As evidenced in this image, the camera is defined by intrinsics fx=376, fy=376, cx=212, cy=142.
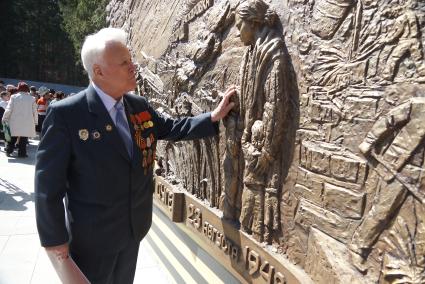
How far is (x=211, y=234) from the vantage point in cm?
259

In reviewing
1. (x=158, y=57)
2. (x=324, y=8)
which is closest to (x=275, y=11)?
(x=324, y=8)

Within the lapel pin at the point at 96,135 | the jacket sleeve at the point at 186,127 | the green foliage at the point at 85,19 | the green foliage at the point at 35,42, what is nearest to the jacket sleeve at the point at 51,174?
the lapel pin at the point at 96,135

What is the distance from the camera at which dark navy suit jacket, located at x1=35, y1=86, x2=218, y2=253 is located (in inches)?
71.4

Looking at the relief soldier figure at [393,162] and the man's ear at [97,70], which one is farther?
the man's ear at [97,70]

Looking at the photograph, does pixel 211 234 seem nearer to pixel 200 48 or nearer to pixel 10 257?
pixel 200 48

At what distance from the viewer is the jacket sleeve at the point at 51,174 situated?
1.80 meters

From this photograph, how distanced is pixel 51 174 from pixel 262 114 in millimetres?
1120

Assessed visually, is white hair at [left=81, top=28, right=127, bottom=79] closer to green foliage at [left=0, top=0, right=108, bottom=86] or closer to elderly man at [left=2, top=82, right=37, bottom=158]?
elderly man at [left=2, top=82, right=37, bottom=158]

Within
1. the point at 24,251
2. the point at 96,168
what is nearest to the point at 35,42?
the point at 24,251

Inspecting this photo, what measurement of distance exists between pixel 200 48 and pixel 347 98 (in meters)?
1.41

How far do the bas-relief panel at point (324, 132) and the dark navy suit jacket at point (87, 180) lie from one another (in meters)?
0.65

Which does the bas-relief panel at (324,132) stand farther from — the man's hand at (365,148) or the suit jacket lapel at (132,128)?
the suit jacket lapel at (132,128)

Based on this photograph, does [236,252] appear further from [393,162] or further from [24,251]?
[24,251]

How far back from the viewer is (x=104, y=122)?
195 cm
